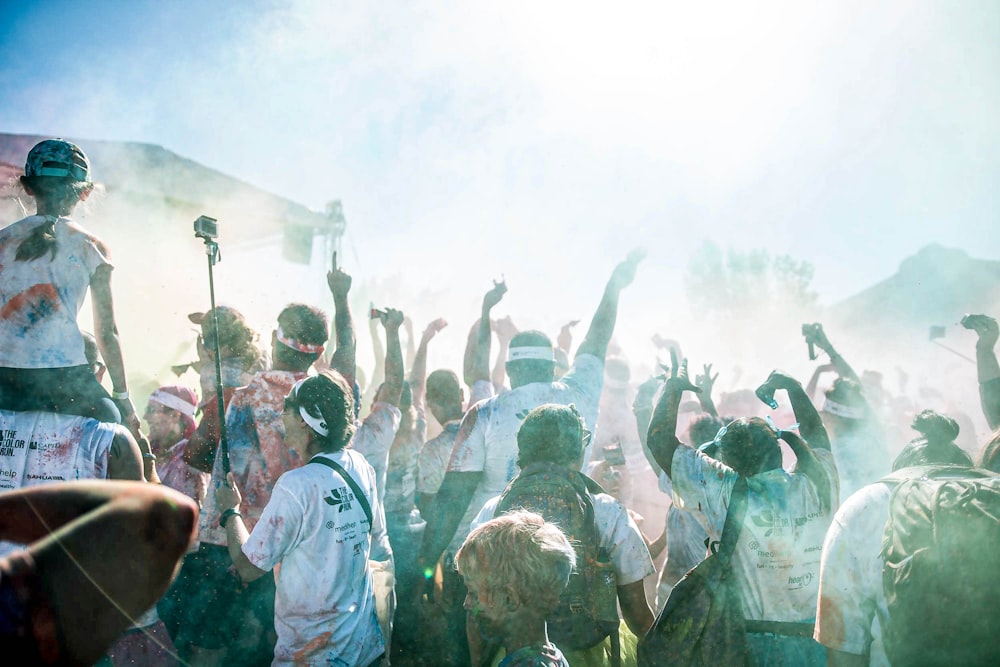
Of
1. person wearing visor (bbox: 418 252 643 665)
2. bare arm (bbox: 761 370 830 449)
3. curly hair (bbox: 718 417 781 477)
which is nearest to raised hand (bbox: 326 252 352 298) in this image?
person wearing visor (bbox: 418 252 643 665)

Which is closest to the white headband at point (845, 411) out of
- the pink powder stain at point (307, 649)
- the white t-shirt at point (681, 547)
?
the white t-shirt at point (681, 547)

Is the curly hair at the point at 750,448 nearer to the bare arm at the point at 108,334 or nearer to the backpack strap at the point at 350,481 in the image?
the backpack strap at the point at 350,481

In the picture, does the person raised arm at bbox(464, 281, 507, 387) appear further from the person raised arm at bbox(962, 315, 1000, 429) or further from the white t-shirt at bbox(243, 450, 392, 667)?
the person raised arm at bbox(962, 315, 1000, 429)

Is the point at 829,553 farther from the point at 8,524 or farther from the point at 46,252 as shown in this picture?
the point at 46,252

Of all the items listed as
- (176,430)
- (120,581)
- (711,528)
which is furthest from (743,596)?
(176,430)

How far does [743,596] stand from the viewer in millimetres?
2809

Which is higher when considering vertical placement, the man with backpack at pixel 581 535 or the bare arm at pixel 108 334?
the bare arm at pixel 108 334

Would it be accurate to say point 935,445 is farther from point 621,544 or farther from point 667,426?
point 621,544

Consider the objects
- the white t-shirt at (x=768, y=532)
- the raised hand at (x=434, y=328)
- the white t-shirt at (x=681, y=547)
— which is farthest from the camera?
the raised hand at (x=434, y=328)

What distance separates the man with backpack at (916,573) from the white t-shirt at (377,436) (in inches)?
106

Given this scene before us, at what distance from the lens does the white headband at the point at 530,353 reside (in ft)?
12.7

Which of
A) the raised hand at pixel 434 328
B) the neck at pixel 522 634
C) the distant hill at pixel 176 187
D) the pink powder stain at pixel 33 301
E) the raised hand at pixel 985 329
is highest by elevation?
the distant hill at pixel 176 187

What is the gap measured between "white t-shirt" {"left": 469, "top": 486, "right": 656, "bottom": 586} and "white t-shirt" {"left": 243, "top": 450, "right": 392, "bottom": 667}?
0.67 metres

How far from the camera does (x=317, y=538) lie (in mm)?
2551
